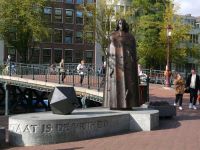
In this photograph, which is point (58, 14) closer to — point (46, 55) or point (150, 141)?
point (46, 55)

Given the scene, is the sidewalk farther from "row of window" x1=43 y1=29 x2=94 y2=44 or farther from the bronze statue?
"row of window" x1=43 y1=29 x2=94 y2=44

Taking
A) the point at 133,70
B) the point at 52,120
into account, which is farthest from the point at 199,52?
the point at 52,120

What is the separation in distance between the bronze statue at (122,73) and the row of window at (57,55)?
49055 millimetres

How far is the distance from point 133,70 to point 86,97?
10650 millimetres

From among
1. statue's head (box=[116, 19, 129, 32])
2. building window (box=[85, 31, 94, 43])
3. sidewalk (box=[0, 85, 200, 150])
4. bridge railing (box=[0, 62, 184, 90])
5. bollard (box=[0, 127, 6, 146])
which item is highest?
building window (box=[85, 31, 94, 43])

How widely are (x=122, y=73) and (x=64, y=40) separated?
180 feet

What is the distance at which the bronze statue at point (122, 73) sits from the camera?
14305 mm

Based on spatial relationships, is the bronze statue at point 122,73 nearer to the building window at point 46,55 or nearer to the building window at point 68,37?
the building window at point 46,55

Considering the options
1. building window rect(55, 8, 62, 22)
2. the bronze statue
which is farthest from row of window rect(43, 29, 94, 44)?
the bronze statue

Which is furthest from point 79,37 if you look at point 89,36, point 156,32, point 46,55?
point 156,32

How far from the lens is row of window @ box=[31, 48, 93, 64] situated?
65.5 m

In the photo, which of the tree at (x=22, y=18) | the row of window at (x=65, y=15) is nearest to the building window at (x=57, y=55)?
the row of window at (x=65, y=15)

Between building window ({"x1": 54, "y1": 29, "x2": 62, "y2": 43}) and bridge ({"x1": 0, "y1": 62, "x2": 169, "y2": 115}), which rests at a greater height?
building window ({"x1": 54, "y1": 29, "x2": 62, "y2": 43})

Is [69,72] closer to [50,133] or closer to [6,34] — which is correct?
[50,133]
